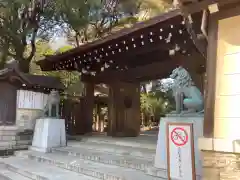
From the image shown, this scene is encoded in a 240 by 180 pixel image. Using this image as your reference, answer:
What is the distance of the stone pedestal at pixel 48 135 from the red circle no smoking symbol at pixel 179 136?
4.76 metres

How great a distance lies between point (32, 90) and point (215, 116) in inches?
268

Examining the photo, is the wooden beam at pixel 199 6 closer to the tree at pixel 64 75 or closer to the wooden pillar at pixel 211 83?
the wooden pillar at pixel 211 83

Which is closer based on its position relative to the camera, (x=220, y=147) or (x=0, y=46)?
(x=220, y=147)

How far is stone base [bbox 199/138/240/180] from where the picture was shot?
267 centimetres

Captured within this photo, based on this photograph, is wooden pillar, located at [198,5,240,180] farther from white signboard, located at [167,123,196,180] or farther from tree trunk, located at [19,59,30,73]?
tree trunk, located at [19,59,30,73]

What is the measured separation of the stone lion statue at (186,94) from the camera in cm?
392

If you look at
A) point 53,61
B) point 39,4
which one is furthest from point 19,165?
point 39,4

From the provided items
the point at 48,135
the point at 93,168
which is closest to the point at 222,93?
the point at 93,168

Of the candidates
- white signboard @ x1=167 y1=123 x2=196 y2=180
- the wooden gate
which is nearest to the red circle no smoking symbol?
white signboard @ x1=167 y1=123 x2=196 y2=180

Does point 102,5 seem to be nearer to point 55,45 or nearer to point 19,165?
point 55,45

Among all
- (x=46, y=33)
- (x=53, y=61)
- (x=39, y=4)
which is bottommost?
(x=53, y=61)

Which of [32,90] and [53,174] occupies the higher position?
[32,90]

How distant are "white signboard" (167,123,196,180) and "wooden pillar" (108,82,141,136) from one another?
521cm

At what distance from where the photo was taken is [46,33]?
430 inches
